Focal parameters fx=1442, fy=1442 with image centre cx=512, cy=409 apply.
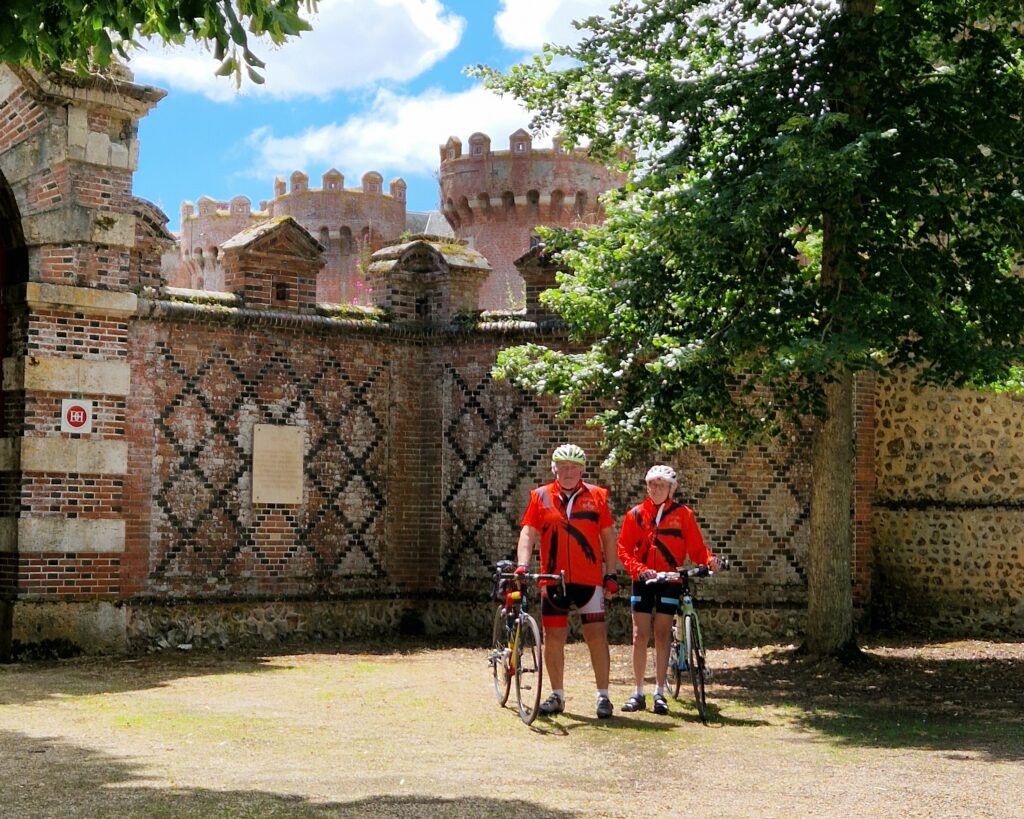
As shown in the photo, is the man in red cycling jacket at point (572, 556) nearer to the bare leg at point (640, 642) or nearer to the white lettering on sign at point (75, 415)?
the bare leg at point (640, 642)

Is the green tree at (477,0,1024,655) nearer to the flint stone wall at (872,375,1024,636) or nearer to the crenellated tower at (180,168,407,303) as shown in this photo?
the flint stone wall at (872,375,1024,636)

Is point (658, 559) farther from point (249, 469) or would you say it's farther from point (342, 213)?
point (342, 213)

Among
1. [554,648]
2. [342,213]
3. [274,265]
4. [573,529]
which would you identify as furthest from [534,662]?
[342,213]

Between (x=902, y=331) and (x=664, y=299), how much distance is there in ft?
7.72

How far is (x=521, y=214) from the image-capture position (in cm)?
4828

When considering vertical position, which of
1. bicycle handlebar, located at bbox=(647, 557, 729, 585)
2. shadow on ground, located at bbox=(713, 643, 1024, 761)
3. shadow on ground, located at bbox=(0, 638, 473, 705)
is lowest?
shadow on ground, located at bbox=(713, 643, 1024, 761)

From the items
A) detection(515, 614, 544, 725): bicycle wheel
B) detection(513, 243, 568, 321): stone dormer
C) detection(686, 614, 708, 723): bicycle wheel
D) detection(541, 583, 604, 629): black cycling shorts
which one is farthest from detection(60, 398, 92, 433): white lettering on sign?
detection(686, 614, 708, 723): bicycle wheel

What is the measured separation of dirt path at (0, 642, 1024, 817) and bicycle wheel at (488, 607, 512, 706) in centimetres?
22

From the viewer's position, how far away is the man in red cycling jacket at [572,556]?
411 inches

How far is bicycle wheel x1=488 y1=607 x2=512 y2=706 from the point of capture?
11039mm

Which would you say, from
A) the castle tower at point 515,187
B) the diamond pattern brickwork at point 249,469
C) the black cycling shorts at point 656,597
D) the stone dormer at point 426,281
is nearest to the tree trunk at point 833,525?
the black cycling shorts at point 656,597

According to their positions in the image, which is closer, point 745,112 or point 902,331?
point 902,331

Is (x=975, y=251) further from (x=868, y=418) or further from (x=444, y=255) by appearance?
(x=444, y=255)

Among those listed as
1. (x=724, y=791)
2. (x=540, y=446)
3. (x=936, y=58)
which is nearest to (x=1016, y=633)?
(x=540, y=446)
